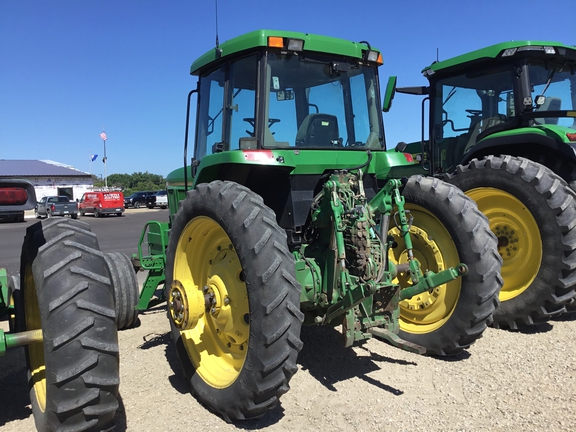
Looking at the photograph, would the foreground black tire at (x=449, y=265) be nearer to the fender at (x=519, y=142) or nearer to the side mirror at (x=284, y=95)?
the side mirror at (x=284, y=95)

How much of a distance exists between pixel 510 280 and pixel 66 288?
4.51 meters

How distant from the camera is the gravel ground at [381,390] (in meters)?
3.13

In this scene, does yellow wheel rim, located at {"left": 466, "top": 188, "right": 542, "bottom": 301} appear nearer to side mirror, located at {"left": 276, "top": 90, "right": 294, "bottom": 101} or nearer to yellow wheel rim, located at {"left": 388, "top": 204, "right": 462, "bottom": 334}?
yellow wheel rim, located at {"left": 388, "top": 204, "right": 462, "bottom": 334}

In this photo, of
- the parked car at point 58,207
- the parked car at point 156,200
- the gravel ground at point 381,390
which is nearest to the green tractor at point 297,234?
the gravel ground at point 381,390

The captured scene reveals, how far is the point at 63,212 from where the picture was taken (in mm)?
28125

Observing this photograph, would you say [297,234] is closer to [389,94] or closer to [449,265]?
[449,265]

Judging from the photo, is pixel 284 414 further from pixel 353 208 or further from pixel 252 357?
pixel 353 208

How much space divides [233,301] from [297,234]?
32.3 inches

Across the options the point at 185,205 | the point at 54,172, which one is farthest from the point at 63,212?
the point at 185,205

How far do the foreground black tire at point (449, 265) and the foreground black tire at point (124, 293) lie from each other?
2.80 metres

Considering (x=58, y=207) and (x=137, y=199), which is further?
(x=137, y=199)

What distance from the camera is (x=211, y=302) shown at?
143 inches

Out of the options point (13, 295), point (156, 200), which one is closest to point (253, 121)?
point (13, 295)

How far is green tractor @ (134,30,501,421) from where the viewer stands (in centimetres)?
307
